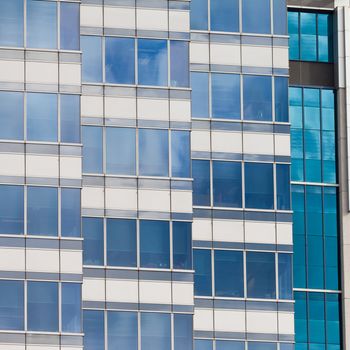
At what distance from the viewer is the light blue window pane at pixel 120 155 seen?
85375 mm

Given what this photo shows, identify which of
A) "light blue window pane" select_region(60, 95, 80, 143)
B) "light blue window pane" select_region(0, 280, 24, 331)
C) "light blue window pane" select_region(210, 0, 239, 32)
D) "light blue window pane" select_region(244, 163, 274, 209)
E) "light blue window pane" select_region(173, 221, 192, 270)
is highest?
"light blue window pane" select_region(210, 0, 239, 32)

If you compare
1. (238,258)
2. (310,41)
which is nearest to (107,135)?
(238,258)

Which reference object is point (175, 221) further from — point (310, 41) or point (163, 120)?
point (310, 41)

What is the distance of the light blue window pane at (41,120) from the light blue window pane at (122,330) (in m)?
8.13

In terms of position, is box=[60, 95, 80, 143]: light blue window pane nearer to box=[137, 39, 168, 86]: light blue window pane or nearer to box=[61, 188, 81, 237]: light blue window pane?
box=[61, 188, 81, 237]: light blue window pane

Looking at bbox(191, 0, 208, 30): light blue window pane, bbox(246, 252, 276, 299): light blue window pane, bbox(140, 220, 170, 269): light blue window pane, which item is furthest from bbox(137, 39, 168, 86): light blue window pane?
bbox(246, 252, 276, 299): light blue window pane

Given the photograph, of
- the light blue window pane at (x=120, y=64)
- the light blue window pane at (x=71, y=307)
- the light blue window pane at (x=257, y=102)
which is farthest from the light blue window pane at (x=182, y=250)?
the light blue window pane at (x=257, y=102)

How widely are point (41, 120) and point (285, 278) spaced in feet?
44.9

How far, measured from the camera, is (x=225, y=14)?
91.5 meters

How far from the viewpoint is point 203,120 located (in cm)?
9031

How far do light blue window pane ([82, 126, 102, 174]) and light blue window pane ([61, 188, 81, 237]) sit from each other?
2398 mm

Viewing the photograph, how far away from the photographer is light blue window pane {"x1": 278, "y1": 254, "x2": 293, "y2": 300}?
8788 cm

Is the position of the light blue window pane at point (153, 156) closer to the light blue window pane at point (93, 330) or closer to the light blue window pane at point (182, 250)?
the light blue window pane at point (182, 250)

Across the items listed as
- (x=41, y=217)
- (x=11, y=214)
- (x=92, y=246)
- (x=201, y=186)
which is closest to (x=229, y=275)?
(x=201, y=186)
